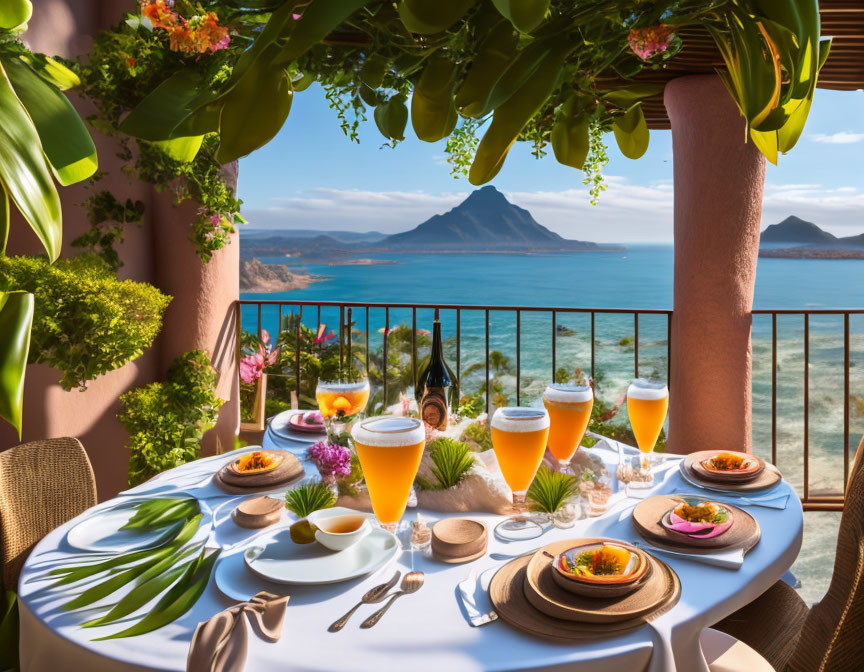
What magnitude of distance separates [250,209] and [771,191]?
19.1 metres

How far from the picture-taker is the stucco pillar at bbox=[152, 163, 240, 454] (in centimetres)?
314

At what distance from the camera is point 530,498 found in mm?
1149

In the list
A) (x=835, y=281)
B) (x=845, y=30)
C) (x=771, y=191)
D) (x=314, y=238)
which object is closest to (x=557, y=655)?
(x=845, y=30)

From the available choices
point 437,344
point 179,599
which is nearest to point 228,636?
point 179,599

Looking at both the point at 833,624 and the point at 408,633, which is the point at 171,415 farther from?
the point at 833,624

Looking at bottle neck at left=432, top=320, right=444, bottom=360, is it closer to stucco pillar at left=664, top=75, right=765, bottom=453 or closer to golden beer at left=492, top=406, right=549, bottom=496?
golden beer at left=492, top=406, right=549, bottom=496

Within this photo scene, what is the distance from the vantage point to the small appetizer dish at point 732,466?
130cm

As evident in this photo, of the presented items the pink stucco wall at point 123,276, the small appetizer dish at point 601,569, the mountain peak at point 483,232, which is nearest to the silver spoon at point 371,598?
the small appetizer dish at point 601,569

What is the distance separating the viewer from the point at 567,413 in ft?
3.92

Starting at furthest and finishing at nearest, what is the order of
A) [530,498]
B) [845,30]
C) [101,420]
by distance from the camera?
[101,420] → [845,30] → [530,498]

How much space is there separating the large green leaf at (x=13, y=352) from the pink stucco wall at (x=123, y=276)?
249 cm

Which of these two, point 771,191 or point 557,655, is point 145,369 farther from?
point 771,191

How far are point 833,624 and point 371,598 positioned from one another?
720mm

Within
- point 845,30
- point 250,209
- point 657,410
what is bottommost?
point 657,410
